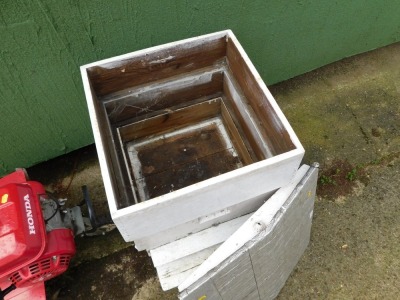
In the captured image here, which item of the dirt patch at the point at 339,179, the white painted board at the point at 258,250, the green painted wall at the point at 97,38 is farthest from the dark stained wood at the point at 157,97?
the dirt patch at the point at 339,179

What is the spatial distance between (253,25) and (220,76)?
1.77ft

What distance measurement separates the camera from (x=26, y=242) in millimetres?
1517

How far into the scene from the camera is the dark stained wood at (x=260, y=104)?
4.65 ft

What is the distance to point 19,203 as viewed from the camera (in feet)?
5.20

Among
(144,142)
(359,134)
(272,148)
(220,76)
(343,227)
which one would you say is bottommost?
(343,227)

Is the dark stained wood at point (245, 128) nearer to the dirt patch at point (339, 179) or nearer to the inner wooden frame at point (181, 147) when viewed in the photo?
the inner wooden frame at point (181, 147)

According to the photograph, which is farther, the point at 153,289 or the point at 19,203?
the point at 153,289

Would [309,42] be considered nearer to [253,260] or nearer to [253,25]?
[253,25]

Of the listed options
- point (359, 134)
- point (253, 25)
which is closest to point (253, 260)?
point (253, 25)

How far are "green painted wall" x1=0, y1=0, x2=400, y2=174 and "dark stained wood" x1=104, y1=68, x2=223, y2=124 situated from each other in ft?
1.07

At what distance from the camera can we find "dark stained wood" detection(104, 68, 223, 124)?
5.87 feet

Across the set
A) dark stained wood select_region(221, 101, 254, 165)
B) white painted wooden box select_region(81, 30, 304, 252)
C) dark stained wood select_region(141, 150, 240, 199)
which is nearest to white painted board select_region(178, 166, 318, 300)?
white painted wooden box select_region(81, 30, 304, 252)

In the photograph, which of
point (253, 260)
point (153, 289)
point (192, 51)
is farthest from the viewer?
point (153, 289)

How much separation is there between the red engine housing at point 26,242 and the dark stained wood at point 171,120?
1.95 feet
